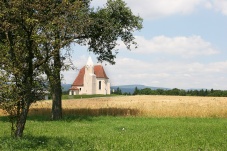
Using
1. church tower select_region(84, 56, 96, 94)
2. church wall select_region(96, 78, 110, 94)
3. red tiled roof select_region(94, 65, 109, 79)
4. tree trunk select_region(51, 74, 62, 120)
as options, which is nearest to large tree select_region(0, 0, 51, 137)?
tree trunk select_region(51, 74, 62, 120)

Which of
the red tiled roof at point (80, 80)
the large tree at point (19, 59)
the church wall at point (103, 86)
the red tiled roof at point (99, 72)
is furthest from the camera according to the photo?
the red tiled roof at point (80, 80)

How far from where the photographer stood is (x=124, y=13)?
3130cm

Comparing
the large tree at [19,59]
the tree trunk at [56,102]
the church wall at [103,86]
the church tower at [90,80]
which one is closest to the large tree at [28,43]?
the large tree at [19,59]

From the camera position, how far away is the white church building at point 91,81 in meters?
115

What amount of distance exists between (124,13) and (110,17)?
55.1 inches

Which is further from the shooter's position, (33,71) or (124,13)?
(124,13)

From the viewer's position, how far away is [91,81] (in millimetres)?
113688

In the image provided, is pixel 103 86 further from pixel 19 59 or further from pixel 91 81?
pixel 19 59

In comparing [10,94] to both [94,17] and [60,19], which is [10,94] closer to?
[60,19]

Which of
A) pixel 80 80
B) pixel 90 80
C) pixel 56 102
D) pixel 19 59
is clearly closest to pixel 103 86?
pixel 90 80

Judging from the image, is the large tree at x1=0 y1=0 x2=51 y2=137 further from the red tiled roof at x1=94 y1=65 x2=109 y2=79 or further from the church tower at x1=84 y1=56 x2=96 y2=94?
the red tiled roof at x1=94 y1=65 x2=109 y2=79

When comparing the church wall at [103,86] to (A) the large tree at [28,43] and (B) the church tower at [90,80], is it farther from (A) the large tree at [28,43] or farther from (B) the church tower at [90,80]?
(A) the large tree at [28,43]

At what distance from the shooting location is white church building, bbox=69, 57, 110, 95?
376 ft

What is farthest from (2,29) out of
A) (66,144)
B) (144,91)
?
(144,91)
